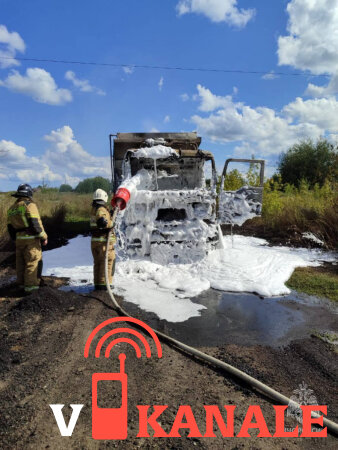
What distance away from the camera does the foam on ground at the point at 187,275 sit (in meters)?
4.88

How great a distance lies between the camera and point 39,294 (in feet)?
14.9

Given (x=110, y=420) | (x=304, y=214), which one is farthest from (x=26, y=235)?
(x=304, y=214)

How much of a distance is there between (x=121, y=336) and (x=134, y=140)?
5.29 meters

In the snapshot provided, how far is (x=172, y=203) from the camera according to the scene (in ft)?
21.0

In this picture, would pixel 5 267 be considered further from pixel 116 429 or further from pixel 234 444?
pixel 234 444

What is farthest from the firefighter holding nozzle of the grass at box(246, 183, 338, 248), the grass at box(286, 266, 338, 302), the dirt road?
the grass at box(246, 183, 338, 248)

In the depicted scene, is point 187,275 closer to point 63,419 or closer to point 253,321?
point 253,321

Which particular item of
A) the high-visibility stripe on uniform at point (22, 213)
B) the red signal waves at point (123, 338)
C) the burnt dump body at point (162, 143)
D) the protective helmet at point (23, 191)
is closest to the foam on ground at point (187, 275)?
the red signal waves at point (123, 338)

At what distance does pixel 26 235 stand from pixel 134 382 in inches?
131

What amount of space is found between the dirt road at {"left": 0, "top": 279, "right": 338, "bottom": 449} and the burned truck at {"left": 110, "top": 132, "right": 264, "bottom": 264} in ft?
8.48

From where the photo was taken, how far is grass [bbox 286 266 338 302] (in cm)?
543

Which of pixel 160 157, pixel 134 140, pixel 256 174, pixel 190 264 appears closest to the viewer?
pixel 190 264

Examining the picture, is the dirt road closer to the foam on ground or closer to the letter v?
the letter v

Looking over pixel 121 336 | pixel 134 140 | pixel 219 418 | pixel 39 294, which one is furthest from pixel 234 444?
Result: pixel 134 140
